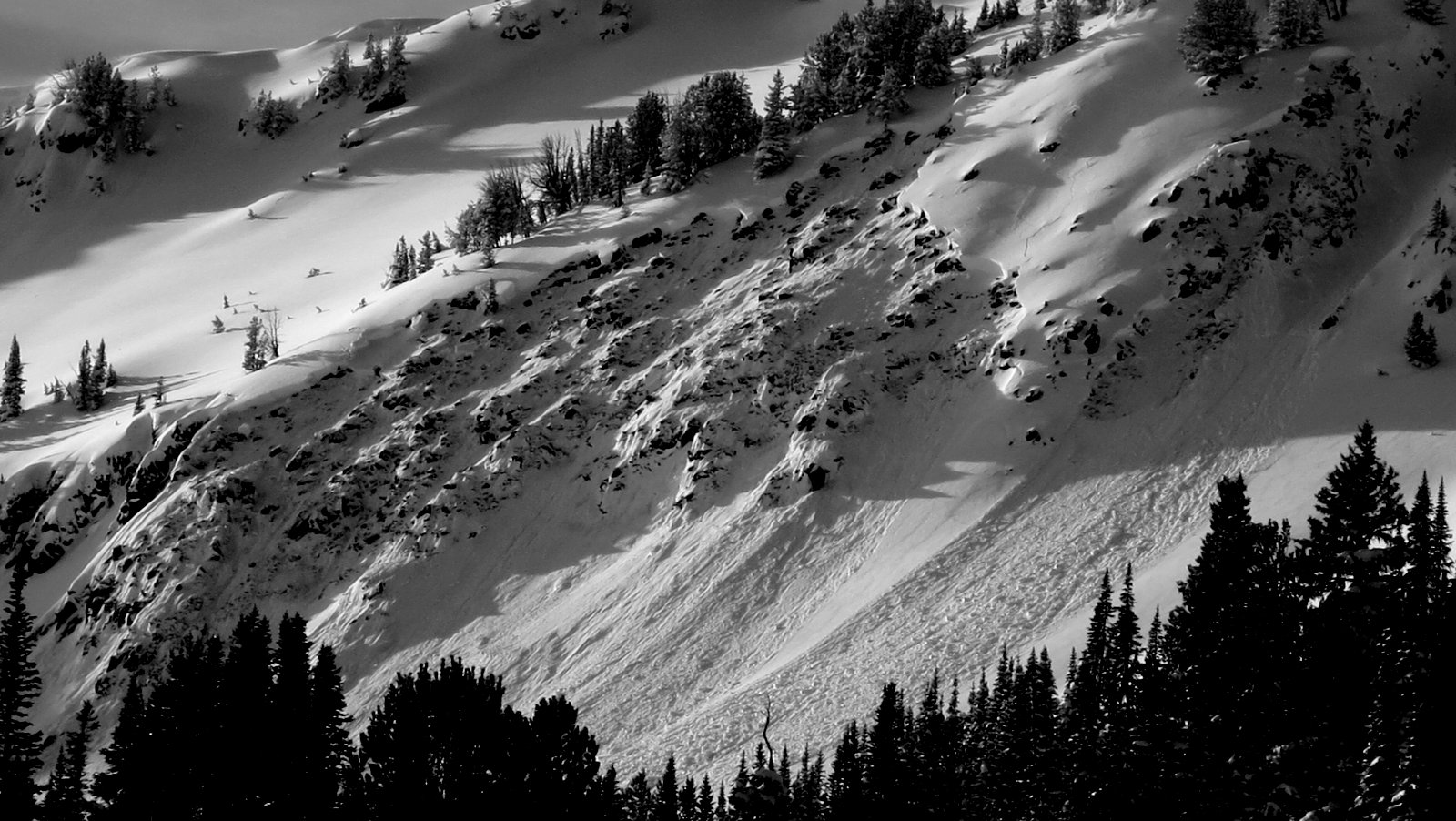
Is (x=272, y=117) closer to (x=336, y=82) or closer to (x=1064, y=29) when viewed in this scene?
(x=336, y=82)

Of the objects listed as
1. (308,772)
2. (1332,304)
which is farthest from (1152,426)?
(308,772)

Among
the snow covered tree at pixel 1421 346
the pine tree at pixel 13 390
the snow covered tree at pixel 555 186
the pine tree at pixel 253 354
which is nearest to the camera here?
the snow covered tree at pixel 1421 346

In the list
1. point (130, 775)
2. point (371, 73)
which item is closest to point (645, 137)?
point (130, 775)

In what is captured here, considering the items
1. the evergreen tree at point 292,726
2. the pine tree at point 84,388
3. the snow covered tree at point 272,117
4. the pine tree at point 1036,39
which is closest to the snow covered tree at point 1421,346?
the pine tree at point 1036,39

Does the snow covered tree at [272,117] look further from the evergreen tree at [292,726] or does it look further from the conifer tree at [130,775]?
the conifer tree at [130,775]

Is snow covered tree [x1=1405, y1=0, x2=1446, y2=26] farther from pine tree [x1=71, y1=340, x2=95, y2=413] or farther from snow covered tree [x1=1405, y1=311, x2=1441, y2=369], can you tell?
pine tree [x1=71, y1=340, x2=95, y2=413]

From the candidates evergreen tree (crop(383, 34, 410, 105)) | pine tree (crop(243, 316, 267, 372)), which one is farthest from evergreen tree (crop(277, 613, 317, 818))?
evergreen tree (crop(383, 34, 410, 105))

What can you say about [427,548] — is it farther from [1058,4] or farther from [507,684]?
[1058,4]
